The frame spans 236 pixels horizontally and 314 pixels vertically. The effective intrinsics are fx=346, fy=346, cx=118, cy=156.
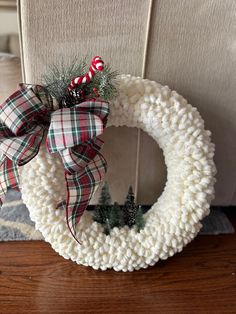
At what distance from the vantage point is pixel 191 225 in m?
0.86

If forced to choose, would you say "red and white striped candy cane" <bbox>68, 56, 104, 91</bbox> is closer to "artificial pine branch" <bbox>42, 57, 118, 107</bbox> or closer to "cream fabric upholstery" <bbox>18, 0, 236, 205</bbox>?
"artificial pine branch" <bbox>42, 57, 118, 107</bbox>

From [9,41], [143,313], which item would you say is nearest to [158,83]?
[143,313]

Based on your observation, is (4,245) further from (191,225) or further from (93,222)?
(191,225)

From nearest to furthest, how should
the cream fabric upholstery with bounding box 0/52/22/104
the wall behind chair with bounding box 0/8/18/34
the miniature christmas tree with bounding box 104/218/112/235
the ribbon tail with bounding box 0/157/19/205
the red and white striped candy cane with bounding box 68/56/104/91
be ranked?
the red and white striped candy cane with bounding box 68/56/104/91 < the ribbon tail with bounding box 0/157/19/205 < the miniature christmas tree with bounding box 104/218/112/235 < the cream fabric upholstery with bounding box 0/52/22/104 < the wall behind chair with bounding box 0/8/18/34

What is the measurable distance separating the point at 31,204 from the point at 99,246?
0.64ft

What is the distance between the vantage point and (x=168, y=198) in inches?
35.6

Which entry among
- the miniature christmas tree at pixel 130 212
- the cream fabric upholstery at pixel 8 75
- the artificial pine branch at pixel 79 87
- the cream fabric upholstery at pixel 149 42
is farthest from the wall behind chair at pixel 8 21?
the miniature christmas tree at pixel 130 212

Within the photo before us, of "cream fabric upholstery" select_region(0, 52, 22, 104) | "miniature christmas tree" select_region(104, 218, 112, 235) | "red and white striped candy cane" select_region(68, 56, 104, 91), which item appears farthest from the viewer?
"cream fabric upholstery" select_region(0, 52, 22, 104)

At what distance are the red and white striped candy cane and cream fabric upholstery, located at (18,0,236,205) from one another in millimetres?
151

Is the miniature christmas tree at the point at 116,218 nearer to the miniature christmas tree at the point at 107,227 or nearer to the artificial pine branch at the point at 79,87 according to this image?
the miniature christmas tree at the point at 107,227

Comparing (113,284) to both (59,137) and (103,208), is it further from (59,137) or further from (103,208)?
(59,137)

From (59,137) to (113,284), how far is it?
0.41 m

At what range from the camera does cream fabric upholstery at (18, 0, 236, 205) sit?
81 cm

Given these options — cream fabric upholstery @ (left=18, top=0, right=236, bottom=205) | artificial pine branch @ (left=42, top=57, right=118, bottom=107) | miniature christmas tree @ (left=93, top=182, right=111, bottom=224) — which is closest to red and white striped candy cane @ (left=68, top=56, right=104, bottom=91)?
artificial pine branch @ (left=42, top=57, right=118, bottom=107)
